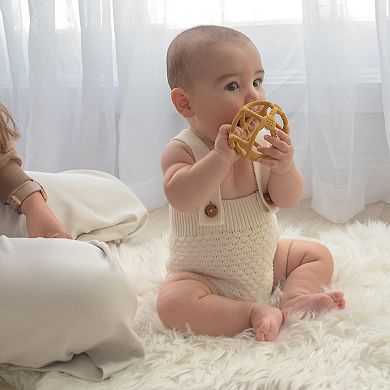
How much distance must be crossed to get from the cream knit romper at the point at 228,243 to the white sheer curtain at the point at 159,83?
22.4 inches

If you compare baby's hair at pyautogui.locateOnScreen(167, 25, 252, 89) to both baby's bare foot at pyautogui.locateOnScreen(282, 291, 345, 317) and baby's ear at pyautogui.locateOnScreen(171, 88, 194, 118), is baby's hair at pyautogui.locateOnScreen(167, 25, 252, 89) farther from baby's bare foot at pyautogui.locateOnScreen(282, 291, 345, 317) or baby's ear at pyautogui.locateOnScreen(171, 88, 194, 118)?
baby's bare foot at pyautogui.locateOnScreen(282, 291, 345, 317)

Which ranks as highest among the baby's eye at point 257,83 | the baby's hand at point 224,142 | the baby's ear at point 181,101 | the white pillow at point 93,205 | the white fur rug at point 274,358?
the baby's eye at point 257,83

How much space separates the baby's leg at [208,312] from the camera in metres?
1.14

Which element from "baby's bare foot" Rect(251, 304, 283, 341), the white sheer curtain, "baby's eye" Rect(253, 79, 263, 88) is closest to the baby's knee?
"baby's bare foot" Rect(251, 304, 283, 341)

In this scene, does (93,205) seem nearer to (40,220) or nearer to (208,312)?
(40,220)

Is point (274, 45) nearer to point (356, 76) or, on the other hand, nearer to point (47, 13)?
point (356, 76)

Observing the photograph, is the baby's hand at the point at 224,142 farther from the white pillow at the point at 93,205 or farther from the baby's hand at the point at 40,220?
the white pillow at the point at 93,205

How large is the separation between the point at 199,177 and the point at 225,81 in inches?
5.9

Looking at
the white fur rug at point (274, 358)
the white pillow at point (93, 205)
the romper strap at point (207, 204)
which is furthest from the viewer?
the white pillow at point (93, 205)

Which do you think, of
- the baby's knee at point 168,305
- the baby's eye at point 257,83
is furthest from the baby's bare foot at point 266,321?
the baby's eye at point 257,83

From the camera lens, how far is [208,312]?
3.77ft

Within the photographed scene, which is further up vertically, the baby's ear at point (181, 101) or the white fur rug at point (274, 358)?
the baby's ear at point (181, 101)

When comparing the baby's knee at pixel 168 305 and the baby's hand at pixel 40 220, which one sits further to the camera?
the baby's hand at pixel 40 220

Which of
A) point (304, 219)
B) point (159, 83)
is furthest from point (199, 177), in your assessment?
point (159, 83)
